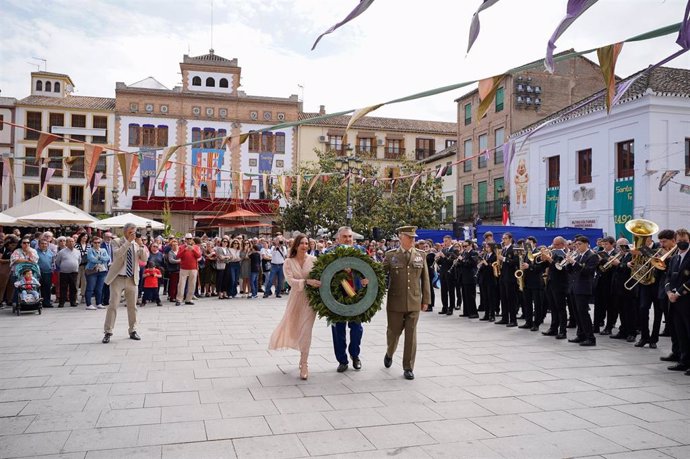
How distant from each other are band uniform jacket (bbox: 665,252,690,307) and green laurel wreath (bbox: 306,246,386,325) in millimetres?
3991

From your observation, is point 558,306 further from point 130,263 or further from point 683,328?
point 130,263

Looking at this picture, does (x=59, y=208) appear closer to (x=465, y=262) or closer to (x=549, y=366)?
(x=465, y=262)

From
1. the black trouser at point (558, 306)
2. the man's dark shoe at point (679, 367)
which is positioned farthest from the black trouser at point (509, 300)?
the man's dark shoe at point (679, 367)

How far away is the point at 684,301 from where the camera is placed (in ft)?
24.0

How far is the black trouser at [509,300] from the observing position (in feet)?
37.6

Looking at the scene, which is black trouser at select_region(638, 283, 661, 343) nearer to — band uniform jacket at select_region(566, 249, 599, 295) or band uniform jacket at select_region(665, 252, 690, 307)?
band uniform jacket at select_region(566, 249, 599, 295)

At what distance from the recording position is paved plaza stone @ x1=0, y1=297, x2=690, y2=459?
4406mm

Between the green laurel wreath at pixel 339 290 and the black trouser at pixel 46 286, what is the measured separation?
981 cm

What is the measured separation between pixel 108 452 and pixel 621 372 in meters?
6.20

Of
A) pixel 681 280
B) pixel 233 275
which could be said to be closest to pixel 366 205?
pixel 233 275

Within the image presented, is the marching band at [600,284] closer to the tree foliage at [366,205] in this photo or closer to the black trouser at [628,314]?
the black trouser at [628,314]

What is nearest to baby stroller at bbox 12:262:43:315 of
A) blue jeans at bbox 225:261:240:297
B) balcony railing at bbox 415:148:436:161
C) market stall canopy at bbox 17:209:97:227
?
blue jeans at bbox 225:261:240:297

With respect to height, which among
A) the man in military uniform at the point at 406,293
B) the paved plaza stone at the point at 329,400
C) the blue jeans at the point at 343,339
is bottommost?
the paved plaza stone at the point at 329,400

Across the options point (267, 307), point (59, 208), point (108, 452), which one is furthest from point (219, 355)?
point (59, 208)
